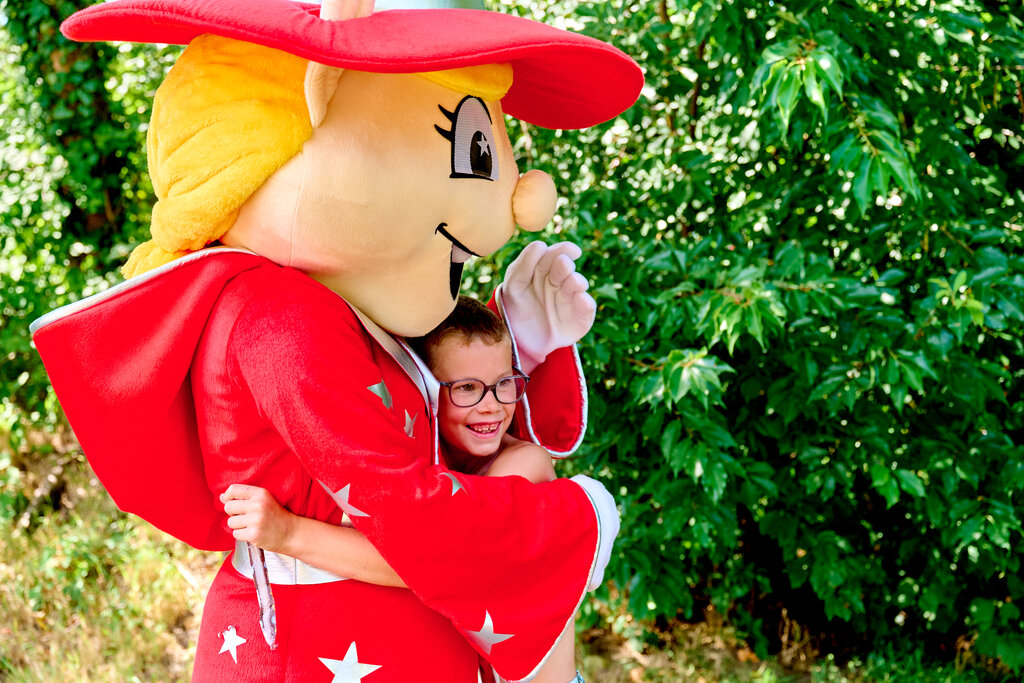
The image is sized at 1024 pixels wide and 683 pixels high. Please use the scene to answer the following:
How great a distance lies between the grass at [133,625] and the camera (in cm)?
349

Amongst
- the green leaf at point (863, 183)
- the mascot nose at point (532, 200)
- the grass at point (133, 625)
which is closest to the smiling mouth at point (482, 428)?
the mascot nose at point (532, 200)

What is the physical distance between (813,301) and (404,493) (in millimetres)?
1559

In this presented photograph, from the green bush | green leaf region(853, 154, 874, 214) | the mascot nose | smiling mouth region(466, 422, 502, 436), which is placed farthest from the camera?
the green bush

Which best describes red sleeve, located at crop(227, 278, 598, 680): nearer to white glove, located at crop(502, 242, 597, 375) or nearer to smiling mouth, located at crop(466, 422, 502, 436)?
smiling mouth, located at crop(466, 422, 502, 436)

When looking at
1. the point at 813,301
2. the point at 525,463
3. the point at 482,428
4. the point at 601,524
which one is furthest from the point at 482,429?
the point at 813,301

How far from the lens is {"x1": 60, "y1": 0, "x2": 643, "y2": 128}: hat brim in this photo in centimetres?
117

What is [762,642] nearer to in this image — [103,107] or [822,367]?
[822,367]

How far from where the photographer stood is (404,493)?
1227mm

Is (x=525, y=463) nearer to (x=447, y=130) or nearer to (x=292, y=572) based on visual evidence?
(x=292, y=572)

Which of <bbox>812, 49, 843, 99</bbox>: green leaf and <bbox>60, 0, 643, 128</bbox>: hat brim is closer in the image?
<bbox>60, 0, 643, 128</bbox>: hat brim

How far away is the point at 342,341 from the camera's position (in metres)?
1.29

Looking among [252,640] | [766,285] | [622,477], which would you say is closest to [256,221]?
[252,640]

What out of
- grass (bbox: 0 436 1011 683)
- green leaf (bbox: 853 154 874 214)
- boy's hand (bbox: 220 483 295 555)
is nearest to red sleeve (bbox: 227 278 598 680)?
boy's hand (bbox: 220 483 295 555)

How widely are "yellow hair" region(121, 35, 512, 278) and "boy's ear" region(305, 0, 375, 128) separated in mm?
19
